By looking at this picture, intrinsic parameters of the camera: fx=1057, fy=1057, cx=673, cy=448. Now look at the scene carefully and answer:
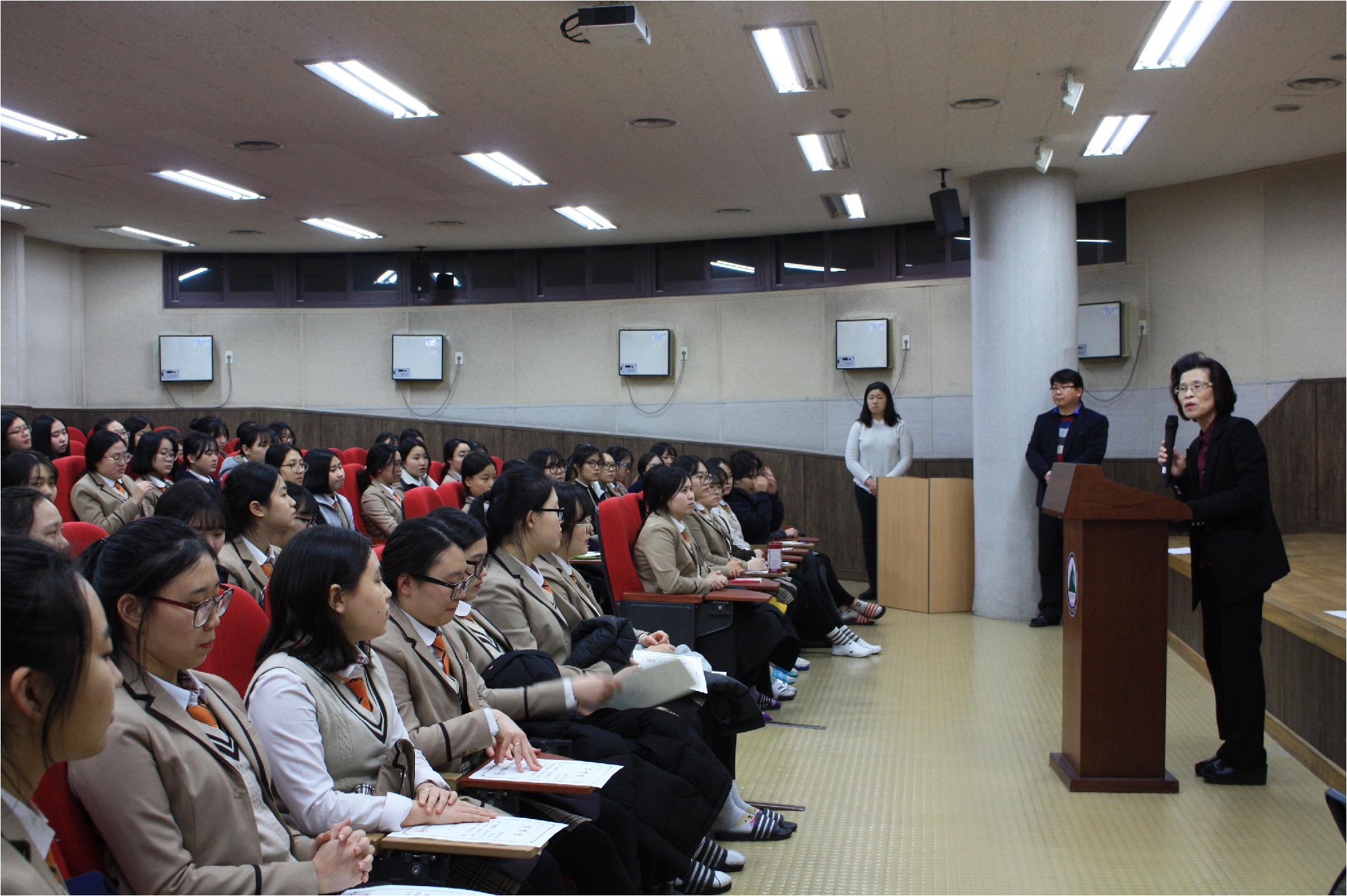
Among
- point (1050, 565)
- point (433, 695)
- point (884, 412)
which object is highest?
point (884, 412)

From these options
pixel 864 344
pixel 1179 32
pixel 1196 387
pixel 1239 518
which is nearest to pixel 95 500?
pixel 1196 387

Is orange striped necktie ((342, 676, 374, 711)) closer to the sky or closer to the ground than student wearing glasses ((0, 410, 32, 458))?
closer to the ground

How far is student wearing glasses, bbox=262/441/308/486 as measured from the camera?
4.96 metres

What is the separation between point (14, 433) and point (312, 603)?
501 centimetres

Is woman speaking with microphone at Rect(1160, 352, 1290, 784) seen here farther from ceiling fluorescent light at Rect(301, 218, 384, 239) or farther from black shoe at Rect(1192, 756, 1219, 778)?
ceiling fluorescent light at Rect(301, 218, 384, 239)

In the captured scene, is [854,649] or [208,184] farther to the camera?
[208,184]

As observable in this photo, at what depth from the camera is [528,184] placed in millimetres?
7605

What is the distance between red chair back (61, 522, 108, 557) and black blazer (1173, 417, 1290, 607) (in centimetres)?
362

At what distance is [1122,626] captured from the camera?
3607mm

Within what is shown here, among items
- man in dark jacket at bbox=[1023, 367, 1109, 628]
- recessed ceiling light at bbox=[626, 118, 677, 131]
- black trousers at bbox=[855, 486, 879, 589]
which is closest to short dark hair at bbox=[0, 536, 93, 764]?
recessed ceiling light at bbox=[626, 118, 677, 131]

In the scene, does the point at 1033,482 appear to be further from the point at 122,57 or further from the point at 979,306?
the point at 122,57

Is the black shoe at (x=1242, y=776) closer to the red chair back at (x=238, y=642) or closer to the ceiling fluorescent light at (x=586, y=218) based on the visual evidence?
the red chair back at (x=238, y=642)

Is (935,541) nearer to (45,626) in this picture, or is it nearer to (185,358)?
(45,626)

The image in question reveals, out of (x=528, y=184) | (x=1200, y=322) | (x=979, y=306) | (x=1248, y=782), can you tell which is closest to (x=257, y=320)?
(x=528, y=184)
